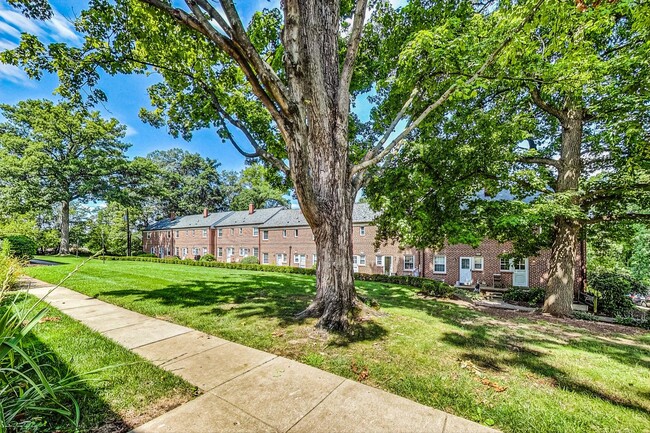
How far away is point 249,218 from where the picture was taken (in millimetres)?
35344

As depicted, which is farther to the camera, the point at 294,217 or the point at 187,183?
the point at 187,183

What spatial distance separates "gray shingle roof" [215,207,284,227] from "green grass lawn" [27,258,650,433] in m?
26.9

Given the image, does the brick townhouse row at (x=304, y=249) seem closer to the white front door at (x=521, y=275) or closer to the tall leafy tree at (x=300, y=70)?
the white front door at (x=521, y=275)

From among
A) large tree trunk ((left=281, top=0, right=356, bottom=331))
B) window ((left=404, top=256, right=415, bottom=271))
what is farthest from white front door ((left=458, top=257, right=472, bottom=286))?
large tree trunk ((left=281, top=0, right=356, bottom=331))

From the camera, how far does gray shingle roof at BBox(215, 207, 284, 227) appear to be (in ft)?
112

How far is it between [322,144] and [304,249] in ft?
81.7

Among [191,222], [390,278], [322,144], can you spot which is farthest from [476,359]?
[191,222]

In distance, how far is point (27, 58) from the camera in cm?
619

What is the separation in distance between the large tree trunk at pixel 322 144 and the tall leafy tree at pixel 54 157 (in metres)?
34.0

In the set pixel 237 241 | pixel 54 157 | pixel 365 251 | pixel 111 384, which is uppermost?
A: pixel 54 157

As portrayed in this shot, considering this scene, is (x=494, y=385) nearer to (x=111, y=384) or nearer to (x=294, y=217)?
(x=111, y=384)

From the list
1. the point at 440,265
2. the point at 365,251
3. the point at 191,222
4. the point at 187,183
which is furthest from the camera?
the point at 187,183

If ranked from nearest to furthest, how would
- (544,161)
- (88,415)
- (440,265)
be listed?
(88,415) → (544,161) → (440,265)

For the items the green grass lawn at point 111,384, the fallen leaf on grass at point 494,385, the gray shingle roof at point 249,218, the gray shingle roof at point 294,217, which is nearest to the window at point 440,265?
the gray shingle roof at point 294,217
